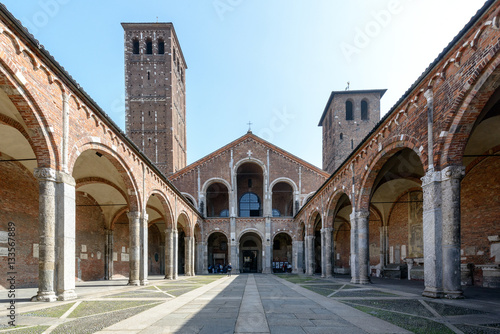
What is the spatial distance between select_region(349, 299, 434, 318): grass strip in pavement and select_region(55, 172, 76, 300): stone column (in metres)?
7.32

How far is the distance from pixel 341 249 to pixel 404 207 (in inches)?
472

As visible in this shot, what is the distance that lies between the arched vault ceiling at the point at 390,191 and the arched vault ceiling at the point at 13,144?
53.3 ft

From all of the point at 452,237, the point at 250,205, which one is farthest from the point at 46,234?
the point at 250,205

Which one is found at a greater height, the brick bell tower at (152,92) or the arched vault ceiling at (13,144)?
the brick bell tower at (152,92)

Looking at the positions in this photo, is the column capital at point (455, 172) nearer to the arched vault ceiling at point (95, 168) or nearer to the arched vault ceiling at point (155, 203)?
the arched vault ceiling at point (95, 168)

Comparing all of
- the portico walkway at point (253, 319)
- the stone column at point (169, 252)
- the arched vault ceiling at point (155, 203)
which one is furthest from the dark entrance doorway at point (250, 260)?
the portico walkway at point (253, 319)

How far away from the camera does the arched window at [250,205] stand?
1316 inches

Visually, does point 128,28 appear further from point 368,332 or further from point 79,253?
point 368,332

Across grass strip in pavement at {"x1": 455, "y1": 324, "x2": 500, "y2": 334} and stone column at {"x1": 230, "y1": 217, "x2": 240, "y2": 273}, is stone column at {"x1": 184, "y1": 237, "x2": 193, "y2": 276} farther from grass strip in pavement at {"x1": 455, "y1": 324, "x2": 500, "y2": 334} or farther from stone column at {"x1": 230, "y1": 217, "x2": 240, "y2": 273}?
grass strip in pavement at {"x1": 455, "y1": 324, "x2": 500, "y2": 334}

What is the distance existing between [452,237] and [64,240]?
980 cm

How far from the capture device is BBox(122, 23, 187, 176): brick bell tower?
1505 inches

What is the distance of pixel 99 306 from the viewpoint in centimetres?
780

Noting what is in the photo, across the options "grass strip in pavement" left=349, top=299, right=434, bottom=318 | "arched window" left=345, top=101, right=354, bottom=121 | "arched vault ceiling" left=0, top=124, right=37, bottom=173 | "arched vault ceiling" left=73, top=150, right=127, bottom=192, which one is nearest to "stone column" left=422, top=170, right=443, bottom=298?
"grass strip in pavement" left=349, top=299, right=434, bottom=318

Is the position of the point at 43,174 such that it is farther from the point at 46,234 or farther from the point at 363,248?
the point at 363,248
